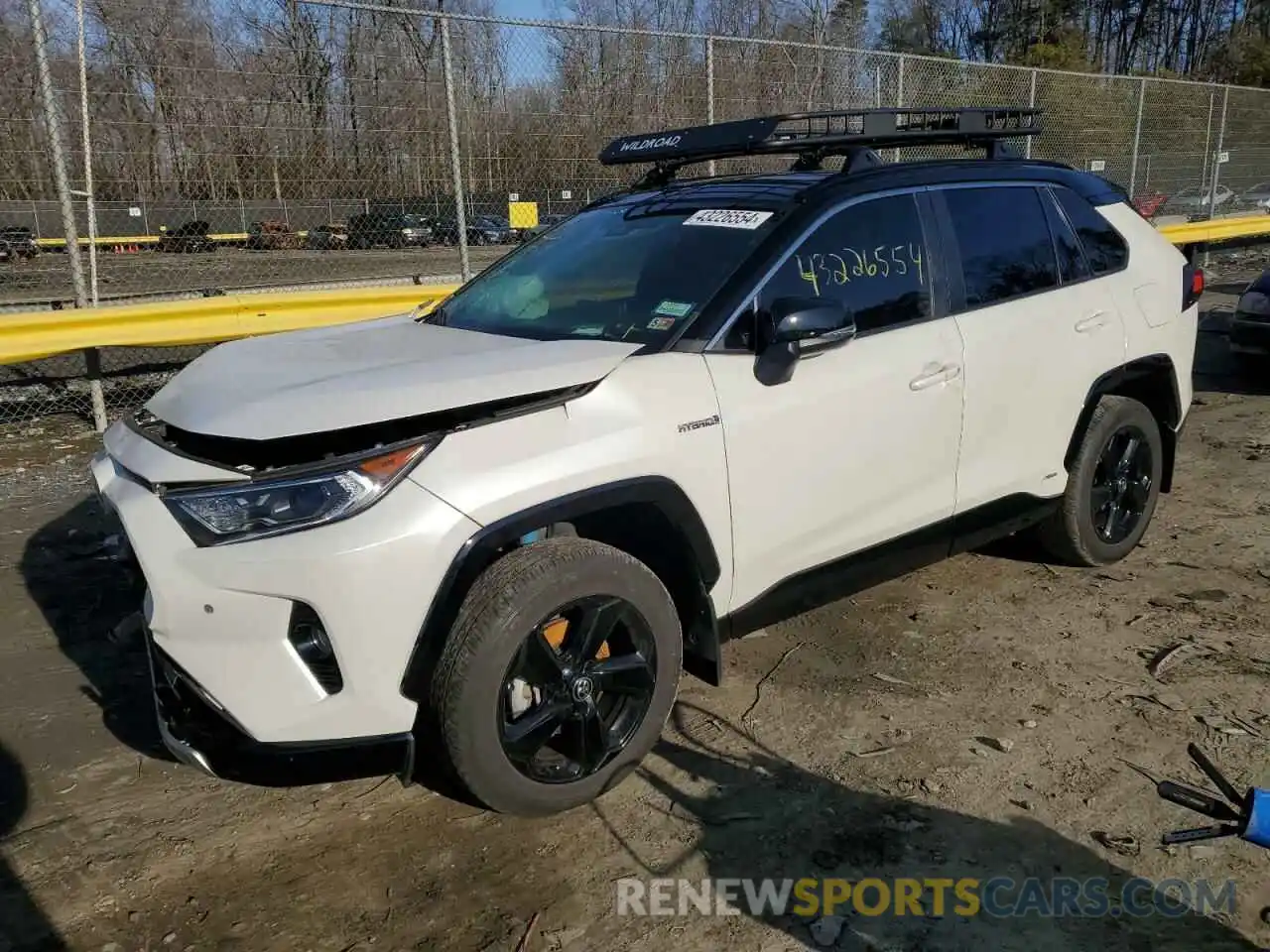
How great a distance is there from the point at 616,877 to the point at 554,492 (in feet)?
3.34

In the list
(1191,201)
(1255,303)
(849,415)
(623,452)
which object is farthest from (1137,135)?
(623,452)

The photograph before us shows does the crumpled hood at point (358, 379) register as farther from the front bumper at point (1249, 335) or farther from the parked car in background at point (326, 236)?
the front bumper at point (1249, 335)

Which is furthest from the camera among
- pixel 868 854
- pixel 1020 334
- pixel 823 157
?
pixel 823 157

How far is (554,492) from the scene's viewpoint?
263 cm

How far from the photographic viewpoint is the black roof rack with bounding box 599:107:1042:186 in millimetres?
3680

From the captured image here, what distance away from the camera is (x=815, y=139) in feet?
12.1

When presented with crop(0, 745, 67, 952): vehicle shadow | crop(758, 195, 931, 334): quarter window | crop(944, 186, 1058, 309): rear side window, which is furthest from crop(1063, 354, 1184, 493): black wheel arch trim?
crop(0, 745, 67, 952): vehicle shadow

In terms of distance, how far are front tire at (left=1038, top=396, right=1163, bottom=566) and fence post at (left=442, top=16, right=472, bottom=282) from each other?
4.77 metres

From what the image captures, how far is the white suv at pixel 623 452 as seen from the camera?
2420 millimetres

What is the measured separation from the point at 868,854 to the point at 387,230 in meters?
6.46

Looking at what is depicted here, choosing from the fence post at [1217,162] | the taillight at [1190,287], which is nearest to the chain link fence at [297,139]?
the taillight at [1190,287]

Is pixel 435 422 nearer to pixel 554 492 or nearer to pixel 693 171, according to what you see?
pixel 554 492

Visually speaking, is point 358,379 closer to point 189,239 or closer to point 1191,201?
point 189,239

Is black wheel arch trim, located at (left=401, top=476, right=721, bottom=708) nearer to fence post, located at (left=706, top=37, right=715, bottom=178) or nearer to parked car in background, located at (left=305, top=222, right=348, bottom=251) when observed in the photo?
parked car in background, located at (left=305, top=222, right=348, bottom=251)
